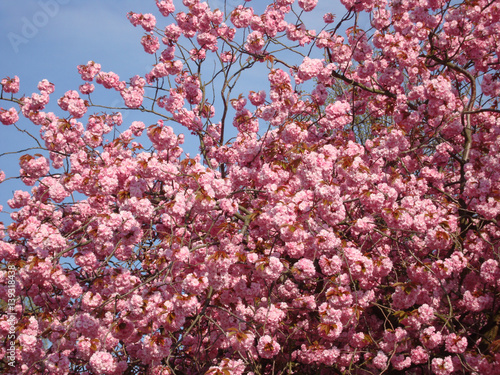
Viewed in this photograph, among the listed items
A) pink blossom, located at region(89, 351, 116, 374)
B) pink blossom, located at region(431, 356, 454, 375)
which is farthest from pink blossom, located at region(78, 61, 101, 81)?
pink blossom, located at region(431, 356, 454, 375)

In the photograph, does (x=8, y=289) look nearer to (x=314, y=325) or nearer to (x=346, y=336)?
(x=314, y=325)

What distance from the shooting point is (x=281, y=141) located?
5.14 meters

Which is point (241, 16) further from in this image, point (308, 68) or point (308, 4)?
point (308, 68)

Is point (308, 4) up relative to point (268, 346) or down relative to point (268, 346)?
up

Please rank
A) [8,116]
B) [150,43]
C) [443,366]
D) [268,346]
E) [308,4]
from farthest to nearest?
1. [150,43]
2. [308,4]
3. [8,116]
4. [443,366]
5. [268,346]

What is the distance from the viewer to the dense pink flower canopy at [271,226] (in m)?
3.93

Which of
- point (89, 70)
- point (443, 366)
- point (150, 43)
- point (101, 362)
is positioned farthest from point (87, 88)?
point (443, 366)

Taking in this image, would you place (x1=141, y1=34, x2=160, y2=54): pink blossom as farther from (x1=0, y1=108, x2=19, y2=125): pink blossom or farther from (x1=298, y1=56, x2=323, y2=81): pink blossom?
(x1=298, y1=56, x2=323, y2=81): pink blossom

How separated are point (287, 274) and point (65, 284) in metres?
2.06

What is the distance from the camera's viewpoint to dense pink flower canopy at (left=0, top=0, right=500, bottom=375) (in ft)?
12.9

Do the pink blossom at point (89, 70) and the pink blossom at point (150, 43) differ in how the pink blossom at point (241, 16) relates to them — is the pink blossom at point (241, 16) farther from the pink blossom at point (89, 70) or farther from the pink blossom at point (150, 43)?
the pink blossom at point (89, 70)

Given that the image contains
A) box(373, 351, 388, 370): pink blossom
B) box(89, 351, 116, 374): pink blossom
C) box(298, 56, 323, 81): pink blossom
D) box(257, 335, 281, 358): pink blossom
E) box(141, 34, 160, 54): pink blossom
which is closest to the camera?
box(89, 351, 116, 374): pink blossom

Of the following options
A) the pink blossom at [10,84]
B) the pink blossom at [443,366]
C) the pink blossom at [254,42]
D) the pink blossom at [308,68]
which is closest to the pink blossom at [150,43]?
the pink blossom at [254,42]

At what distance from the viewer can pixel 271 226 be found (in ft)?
13.5
